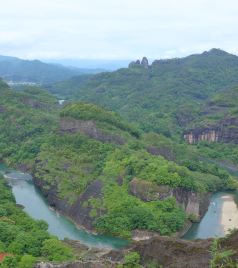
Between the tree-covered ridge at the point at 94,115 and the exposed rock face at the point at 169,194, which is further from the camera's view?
the tree-covered ridge at the point at 94,115

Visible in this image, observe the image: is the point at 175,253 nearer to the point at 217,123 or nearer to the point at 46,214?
the point at 46,214

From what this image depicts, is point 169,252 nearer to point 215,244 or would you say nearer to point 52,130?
point 215,244

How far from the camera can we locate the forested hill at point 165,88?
9834 cm

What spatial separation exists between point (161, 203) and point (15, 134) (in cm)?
3709

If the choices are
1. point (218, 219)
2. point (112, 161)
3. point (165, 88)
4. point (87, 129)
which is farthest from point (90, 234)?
point (165, 88)

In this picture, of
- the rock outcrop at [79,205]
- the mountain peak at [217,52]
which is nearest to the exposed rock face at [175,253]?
the rock outcrop at [79,205]

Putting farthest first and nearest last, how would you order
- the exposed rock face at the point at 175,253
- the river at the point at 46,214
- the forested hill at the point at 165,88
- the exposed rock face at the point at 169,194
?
the forested hill at the point at 165,88 → the exposed rock face at the point at 169,194 → the river at the point at 46,214 → the exposed rock face at the point at 175,253

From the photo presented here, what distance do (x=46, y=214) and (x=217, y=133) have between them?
42.3m

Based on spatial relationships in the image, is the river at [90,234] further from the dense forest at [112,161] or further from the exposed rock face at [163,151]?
Answer: the exposed rock face at [163,151]

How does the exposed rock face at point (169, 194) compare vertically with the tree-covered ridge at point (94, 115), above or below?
below

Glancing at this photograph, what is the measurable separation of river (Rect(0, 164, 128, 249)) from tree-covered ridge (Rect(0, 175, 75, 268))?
4970mm

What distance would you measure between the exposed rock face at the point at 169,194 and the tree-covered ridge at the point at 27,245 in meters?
11.1

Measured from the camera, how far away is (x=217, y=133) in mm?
84125

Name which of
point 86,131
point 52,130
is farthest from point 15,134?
point 86,131
